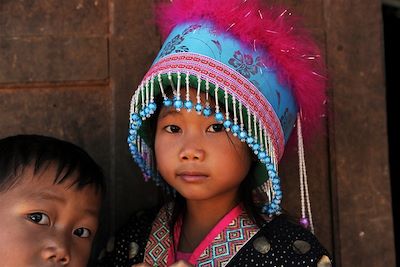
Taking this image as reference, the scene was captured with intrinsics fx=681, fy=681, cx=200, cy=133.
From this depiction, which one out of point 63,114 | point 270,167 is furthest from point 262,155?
point 63,114

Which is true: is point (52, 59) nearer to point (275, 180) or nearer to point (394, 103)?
point (275, 180)

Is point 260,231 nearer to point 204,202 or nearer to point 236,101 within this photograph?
point 204,202

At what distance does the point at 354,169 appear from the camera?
5.86 ft

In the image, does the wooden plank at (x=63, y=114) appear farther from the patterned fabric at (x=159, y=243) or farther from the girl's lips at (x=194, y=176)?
the girl's lips at (x=194, y=176)

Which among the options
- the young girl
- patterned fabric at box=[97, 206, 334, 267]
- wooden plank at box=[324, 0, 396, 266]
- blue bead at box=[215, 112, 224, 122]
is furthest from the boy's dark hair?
wooden plank at box=[324, 0, 396, 266]

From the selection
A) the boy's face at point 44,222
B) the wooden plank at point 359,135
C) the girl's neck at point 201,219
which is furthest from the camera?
the wooden plank at point 359,135

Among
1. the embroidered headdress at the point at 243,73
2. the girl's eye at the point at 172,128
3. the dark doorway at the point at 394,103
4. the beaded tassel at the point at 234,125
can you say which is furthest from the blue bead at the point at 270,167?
the dark doorway at the point at 394,103

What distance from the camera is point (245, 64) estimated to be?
4.80 ft

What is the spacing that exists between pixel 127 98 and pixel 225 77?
44 centimetres

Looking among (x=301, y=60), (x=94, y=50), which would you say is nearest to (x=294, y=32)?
(x=301, y=60)

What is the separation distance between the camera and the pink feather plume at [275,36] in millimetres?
1479

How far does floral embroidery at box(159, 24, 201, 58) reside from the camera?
148cm

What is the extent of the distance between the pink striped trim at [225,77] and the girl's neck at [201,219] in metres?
0.23

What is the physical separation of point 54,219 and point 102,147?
0.38m
